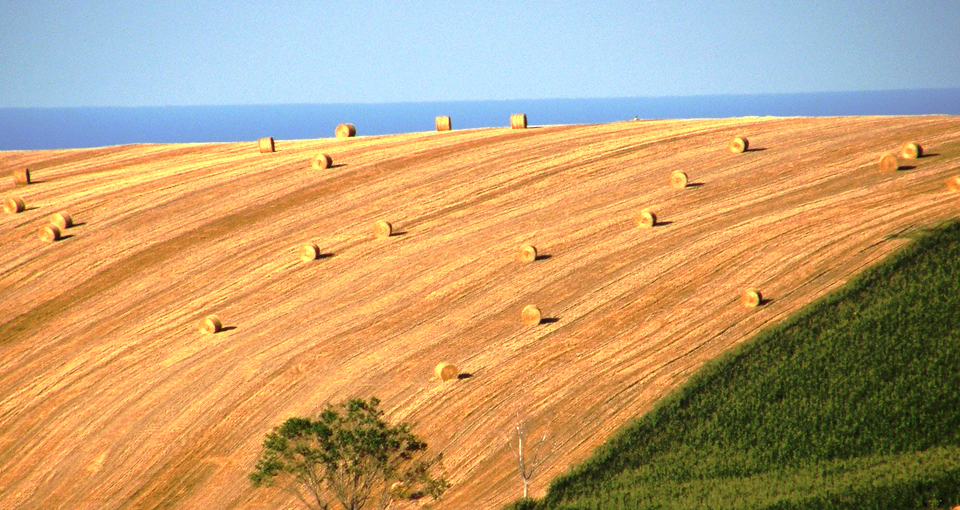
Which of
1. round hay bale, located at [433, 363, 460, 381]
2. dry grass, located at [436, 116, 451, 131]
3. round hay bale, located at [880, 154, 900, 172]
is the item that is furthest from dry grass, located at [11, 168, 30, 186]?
round hay bale, located at [880, 154, 900, 172]

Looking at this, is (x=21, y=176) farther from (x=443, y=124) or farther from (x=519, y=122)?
(x=519, y=122)

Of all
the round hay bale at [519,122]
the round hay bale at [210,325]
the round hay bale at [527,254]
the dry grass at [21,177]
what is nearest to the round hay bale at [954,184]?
the round hay bale at [527,254]

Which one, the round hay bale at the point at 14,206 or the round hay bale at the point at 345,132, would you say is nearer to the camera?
the round hay bale at the point at 14,206

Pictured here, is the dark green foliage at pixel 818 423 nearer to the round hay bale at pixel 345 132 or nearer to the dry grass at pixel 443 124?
the dry grass at pixel 443 124

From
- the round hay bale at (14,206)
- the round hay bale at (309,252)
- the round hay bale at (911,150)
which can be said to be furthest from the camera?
the round hay bale at (14,206)

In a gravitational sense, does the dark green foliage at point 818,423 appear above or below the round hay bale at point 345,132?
below

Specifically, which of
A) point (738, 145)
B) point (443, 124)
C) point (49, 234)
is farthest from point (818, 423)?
point (443, 124)

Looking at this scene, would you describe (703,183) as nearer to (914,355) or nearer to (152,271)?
(914,355)
